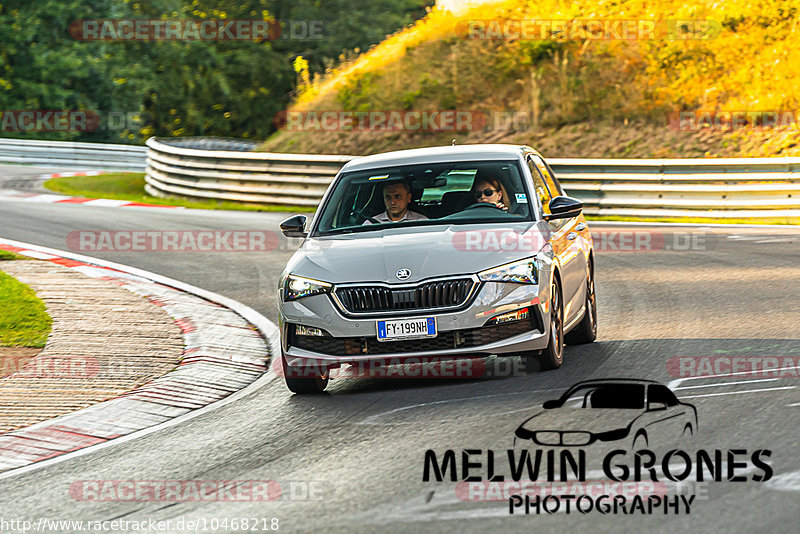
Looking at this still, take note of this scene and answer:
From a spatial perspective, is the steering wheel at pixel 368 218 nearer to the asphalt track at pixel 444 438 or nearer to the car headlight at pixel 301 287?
the car headlight at pixel 301 287

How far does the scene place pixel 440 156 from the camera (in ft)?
31.2

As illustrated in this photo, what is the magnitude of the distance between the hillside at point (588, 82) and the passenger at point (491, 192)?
53.0ft

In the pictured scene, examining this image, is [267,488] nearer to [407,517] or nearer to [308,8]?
[407,517]

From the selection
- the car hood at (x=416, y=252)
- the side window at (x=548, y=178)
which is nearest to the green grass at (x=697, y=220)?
the side window at (x=548, y=178)

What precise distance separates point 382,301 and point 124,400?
7.47 ft

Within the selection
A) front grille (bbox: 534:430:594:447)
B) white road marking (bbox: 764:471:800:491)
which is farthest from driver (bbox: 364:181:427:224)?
white road marking (bbox: 764:471:800:491)

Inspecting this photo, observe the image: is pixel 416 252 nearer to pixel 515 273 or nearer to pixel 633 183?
pixel 515 273

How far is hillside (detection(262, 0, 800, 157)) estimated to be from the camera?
26.0 m

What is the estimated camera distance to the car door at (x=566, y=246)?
Result: 8.91 metres

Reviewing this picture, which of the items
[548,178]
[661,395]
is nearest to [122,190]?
[548,178]

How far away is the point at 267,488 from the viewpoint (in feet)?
20.2

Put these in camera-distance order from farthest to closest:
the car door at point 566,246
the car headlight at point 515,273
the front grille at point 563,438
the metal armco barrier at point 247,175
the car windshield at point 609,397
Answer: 1. the metal armco barrier at point 247,175
2. the car door at point 566,246
3. the car headlight at point 515,273
4. the car windshield at point 609,397
5. the front grille at point 563,438

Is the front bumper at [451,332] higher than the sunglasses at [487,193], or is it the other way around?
the sunglasses at [487,193]

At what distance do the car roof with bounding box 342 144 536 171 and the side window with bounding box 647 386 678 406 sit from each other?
8.44 ft
